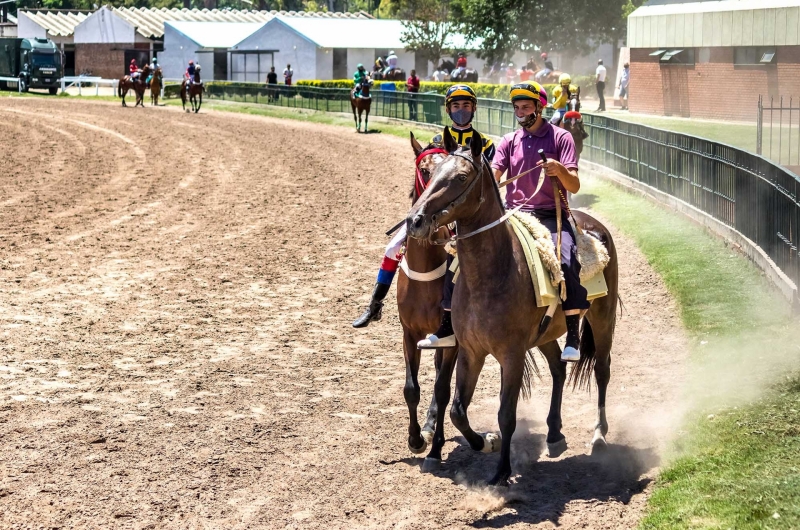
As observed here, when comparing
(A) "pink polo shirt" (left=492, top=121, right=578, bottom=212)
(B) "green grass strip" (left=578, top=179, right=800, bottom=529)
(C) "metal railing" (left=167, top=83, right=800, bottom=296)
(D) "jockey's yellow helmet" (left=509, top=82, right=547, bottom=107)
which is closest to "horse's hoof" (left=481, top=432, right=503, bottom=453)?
(B) "green grass strip" (left=578, top=179, right=800, bottom=529)

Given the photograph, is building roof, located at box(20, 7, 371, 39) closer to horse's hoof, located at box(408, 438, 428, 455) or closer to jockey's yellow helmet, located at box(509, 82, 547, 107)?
jockey's yellow helmet, located at box(509, 82, 547, 107)

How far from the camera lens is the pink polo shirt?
7.51m

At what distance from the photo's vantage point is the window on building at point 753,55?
110 feet

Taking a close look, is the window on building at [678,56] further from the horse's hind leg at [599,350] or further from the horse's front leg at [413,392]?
the horse's front leg at [413,392]

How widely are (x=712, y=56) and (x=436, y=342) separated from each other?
105ft

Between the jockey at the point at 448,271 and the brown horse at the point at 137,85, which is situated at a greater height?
the brown horse at the point at 137,85

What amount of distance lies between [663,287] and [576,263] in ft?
20.5

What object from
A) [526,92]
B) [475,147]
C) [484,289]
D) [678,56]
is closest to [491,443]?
[484,289]

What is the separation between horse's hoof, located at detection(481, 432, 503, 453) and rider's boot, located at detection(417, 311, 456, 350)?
80cm

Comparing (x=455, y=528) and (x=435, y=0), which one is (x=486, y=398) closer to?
(x=455, y=528)

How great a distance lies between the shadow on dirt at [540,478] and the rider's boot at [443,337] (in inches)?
36.5

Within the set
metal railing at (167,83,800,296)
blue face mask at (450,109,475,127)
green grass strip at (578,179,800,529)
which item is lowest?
green grass strip at (578,179,800,529)

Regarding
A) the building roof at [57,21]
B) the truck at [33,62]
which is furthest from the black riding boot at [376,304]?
the building roof at [57,21]

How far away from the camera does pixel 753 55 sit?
34.5 metres
